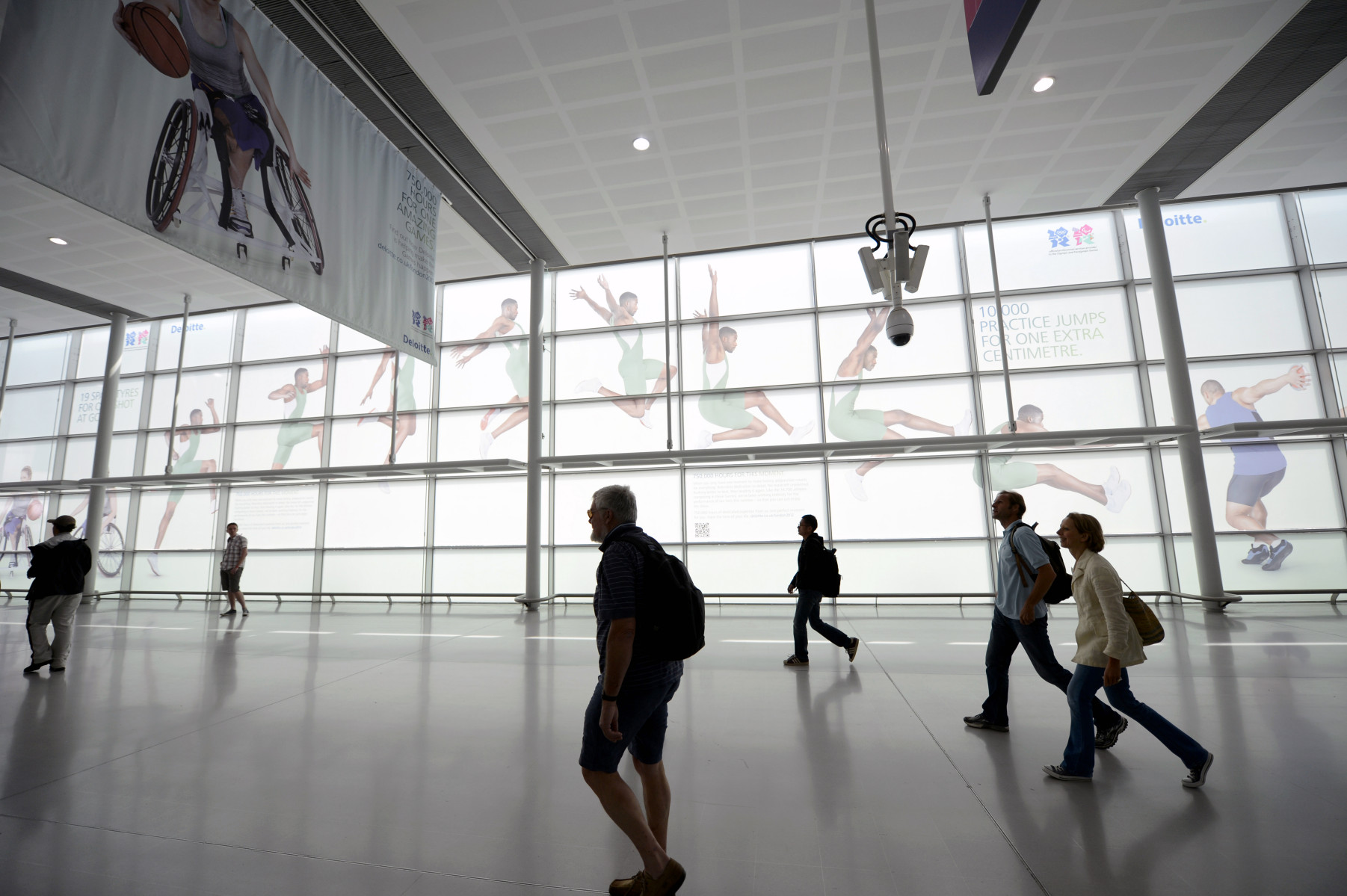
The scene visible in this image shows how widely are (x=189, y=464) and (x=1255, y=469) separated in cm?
2286

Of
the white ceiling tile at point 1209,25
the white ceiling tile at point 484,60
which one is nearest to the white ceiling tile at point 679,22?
the white ceiling tile at point 484,60

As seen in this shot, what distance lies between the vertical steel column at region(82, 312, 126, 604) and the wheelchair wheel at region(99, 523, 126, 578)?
230 millimetres

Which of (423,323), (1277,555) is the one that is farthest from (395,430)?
(1277,555)

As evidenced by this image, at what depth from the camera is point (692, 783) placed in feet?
11.6

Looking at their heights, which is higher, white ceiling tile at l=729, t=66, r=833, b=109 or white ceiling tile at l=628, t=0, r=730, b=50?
white ceiling tile at l=628, t=0, r=730, b=50

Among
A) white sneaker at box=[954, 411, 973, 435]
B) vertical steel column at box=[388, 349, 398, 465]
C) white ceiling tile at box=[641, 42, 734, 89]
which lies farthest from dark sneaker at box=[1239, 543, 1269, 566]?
vertical steel column at box=[388, 349, 398, 465]

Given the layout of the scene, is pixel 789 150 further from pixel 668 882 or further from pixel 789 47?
pixel 668 882

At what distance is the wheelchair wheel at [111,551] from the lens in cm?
1545

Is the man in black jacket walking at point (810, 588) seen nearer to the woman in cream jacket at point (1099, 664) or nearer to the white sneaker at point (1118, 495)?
the woman in cream jacket at point (1099, 664)

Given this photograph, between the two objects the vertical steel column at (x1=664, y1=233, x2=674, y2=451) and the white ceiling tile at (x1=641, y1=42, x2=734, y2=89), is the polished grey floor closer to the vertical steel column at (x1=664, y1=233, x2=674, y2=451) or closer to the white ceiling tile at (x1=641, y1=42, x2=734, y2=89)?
the vertical steel column at (x1=664, y1=233, x2=674, y2=451)

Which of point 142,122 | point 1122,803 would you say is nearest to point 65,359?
point 142,122

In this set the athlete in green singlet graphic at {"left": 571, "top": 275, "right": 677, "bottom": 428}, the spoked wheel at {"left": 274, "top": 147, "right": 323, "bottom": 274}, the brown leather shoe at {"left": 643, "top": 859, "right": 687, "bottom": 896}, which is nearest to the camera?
the brown leather shoe at {"left": 643, "top": 859, "right": 687, "bottom": 896}

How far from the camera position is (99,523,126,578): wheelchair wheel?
15.4 meters

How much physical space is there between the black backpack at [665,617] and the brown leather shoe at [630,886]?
0.86m
